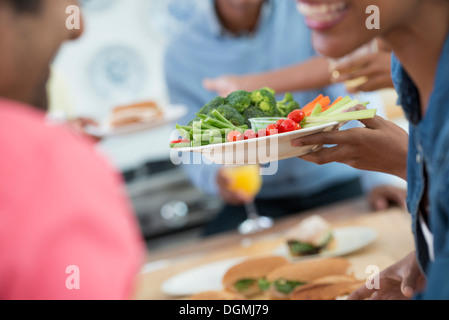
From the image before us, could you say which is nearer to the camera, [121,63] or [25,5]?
[25,5]

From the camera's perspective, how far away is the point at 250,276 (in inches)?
38.7

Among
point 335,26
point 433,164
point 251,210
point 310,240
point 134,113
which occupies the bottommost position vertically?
point 251,210

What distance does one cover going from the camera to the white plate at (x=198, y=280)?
108cm

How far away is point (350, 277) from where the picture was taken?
84 cm

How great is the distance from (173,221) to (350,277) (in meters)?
3.02

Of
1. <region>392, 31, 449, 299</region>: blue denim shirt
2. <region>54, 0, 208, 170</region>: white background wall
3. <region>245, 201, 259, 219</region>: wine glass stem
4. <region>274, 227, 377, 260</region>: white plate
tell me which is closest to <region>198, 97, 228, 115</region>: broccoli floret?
<region>392, 31, 449, 299</region>: blue denim shirt

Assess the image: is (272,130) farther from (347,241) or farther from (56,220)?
(347,241)

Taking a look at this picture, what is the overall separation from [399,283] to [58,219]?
497 millimetres

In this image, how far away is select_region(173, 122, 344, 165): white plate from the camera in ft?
2.16

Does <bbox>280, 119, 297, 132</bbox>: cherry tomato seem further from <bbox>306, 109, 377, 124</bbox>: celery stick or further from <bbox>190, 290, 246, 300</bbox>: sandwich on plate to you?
<bbox>190, 290, 246, 300</bbox>: sandwich on plate

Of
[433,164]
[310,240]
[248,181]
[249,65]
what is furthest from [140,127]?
[433,164]
